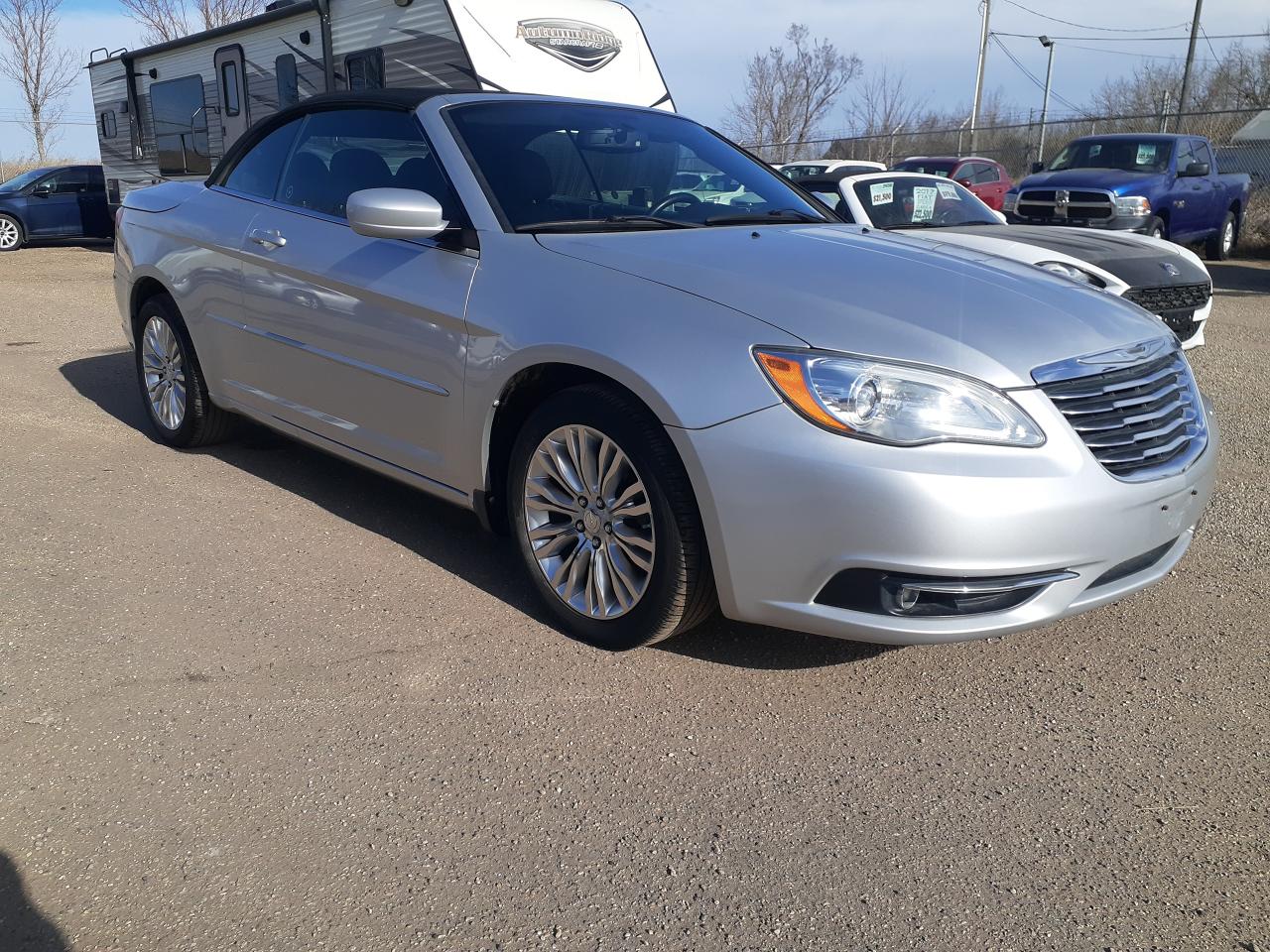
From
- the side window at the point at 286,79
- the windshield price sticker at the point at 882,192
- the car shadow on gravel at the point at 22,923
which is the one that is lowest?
the car shadow on gravel at the point at 22,923

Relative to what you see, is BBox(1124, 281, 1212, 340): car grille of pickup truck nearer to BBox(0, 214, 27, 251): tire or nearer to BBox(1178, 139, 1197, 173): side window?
BBox(1178, 139, 1197, 173): side window

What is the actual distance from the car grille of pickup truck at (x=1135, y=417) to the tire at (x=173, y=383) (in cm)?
393

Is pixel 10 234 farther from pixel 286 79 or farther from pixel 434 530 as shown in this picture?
pixel 434 530

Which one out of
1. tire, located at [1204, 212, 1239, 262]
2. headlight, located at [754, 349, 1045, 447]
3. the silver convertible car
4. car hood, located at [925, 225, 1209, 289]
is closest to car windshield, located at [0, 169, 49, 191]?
car hood, located at [925, 225, 1209, 289]

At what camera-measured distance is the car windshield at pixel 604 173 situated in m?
3.88

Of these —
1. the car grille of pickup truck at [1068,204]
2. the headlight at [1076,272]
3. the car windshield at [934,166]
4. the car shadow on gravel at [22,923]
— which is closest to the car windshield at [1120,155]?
the car grille of pickup truck at [1068,204]

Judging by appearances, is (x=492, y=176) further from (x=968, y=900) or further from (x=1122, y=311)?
(x=968, y=900)

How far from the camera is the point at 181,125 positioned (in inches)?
567

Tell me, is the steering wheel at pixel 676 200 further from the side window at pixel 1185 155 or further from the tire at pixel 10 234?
the tire at pixel 10 234

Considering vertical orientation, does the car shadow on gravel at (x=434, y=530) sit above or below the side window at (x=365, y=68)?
below

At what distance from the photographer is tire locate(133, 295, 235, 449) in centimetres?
530

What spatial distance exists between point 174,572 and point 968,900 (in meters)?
2.97

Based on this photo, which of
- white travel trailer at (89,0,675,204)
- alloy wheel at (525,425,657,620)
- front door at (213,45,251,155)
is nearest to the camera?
alloy wheel at (525,425,657,620)

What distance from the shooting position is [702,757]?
114 inches
